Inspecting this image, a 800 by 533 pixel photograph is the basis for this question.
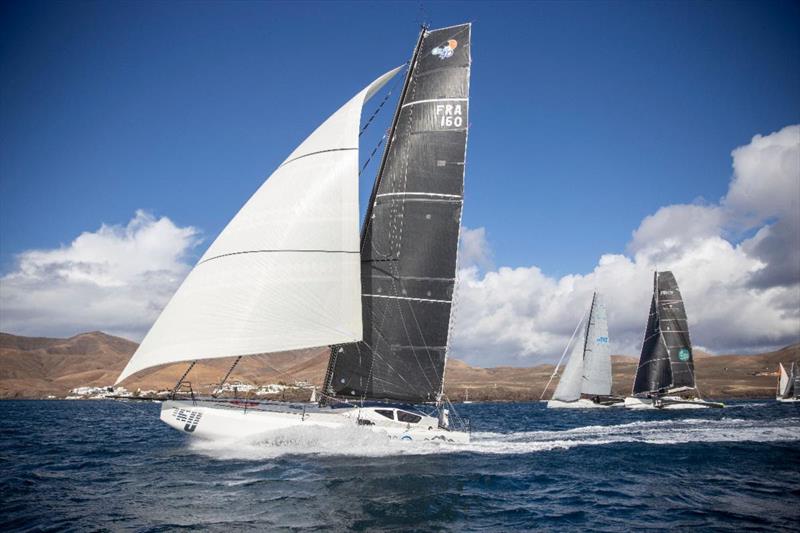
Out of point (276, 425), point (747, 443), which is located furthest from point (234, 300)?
point (747, 443)

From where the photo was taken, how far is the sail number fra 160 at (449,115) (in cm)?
2520

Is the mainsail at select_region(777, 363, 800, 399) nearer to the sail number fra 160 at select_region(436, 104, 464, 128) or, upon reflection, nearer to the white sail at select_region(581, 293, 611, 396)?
the white sail at select_region(581, 293, 611, 396)

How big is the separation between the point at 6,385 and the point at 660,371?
14650 centimetres

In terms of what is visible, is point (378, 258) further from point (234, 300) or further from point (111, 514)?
point (111, 514)

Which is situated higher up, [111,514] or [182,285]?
[182,285]

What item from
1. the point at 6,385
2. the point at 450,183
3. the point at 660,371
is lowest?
the point at 6,385

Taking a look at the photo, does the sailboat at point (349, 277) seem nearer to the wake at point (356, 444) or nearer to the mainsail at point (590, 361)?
the wake at point (356, 444)

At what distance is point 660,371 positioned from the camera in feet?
229

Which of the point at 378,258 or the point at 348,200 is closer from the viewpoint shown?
the point at 348,200

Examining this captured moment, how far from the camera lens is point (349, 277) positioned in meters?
22.0

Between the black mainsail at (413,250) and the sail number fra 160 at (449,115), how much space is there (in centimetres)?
5

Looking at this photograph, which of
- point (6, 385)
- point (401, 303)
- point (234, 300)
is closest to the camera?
point (234, 300)

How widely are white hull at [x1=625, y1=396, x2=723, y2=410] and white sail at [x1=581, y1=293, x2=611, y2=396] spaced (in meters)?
4.12

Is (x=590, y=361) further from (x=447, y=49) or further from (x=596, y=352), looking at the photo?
(x=447, y=49)
